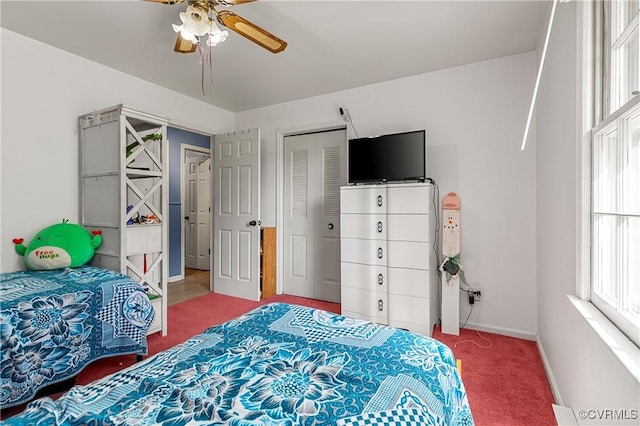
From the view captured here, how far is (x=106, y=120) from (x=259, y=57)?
4.71 ft

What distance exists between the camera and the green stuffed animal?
2213mm

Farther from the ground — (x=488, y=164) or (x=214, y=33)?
(x=214, y=33)

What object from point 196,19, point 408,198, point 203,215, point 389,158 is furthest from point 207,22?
point 203,215

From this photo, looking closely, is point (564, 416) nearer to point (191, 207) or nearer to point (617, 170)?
point (617, 170)

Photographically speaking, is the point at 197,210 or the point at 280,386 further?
the point at 197,210

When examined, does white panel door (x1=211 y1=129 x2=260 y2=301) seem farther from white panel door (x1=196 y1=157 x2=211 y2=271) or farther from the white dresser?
white panel door (x1=196 y1=157 x2=211 y2=271)

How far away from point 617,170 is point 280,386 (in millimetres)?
1483

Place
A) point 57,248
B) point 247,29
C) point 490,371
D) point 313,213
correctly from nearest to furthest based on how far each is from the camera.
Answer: point 247,29 → point 490,371 → point 57,248 → point 313,213

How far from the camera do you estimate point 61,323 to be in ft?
5.89


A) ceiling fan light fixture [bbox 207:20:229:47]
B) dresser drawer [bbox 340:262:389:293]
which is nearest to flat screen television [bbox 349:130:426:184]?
dresser drawer [bbox 340:262:389:293]

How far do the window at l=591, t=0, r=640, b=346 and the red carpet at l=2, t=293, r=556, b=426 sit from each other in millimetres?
823

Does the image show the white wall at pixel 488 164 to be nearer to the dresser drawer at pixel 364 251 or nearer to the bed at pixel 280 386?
the dresser drawer at pixel 364 251

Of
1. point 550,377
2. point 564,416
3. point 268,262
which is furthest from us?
point 268,262

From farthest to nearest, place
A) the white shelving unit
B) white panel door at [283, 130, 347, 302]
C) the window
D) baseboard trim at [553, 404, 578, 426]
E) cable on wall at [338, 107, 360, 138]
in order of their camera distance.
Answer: white panel door at [283, 130, 347, 302] < cable on wall at [338, 107, 360, 138] < the white shelving unit < baseboard trim at [553, 404, 578, 426] < the window
